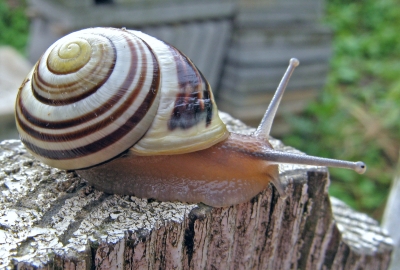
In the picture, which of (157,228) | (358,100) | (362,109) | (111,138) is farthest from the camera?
(358,100)

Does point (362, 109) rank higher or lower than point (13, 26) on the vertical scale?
lower

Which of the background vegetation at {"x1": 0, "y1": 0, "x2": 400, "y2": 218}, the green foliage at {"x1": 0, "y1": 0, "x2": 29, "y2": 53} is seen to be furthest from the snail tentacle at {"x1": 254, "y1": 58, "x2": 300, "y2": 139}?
the green foliage at {"x1": 0, "y1": 0, "x2": 29, "y2": 53}

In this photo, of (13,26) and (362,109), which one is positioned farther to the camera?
(13,26)

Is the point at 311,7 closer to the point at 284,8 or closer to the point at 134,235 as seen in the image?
the point at 284,8

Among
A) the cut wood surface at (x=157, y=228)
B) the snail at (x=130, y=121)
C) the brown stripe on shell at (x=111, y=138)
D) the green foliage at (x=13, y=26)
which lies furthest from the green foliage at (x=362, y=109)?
the green foliage at (x=13, y=26)

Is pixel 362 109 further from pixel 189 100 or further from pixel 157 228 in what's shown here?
pixel 157 228

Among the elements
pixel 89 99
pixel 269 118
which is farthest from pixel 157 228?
pixel 269 118

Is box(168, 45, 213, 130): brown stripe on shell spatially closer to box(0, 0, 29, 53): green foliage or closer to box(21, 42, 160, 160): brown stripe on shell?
box(21, 42, 160, 160): brown stripe on shell
